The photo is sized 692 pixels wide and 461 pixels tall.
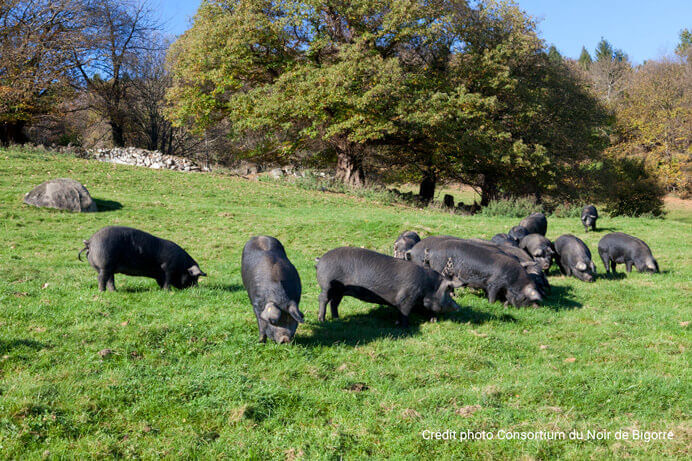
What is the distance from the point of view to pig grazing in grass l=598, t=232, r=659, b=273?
12750 mm

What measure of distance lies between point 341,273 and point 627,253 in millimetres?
9048

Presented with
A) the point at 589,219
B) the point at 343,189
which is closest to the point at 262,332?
the point at 589,219

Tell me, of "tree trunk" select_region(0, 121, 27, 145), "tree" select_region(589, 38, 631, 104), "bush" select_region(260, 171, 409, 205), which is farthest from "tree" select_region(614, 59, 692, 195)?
"tree trunk" select_region(0, 121, 27, 145)

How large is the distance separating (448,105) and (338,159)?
8353mm

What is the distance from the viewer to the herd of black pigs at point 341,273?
6.59 m

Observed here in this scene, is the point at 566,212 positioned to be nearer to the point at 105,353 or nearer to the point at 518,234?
the point at 518,234

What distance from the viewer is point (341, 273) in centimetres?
780

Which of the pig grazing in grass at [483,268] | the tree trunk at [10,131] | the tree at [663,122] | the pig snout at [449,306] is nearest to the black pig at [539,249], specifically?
the pig grazing in grass at [483,268]

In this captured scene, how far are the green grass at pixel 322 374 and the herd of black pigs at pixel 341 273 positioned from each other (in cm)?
35

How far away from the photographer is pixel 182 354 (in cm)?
606

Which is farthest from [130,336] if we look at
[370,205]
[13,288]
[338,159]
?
[338,159]

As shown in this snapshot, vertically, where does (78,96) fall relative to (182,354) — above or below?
above

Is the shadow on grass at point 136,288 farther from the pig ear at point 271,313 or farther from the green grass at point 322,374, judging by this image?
the pig ear at point 271,313

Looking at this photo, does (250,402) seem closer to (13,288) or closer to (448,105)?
(13,288)
